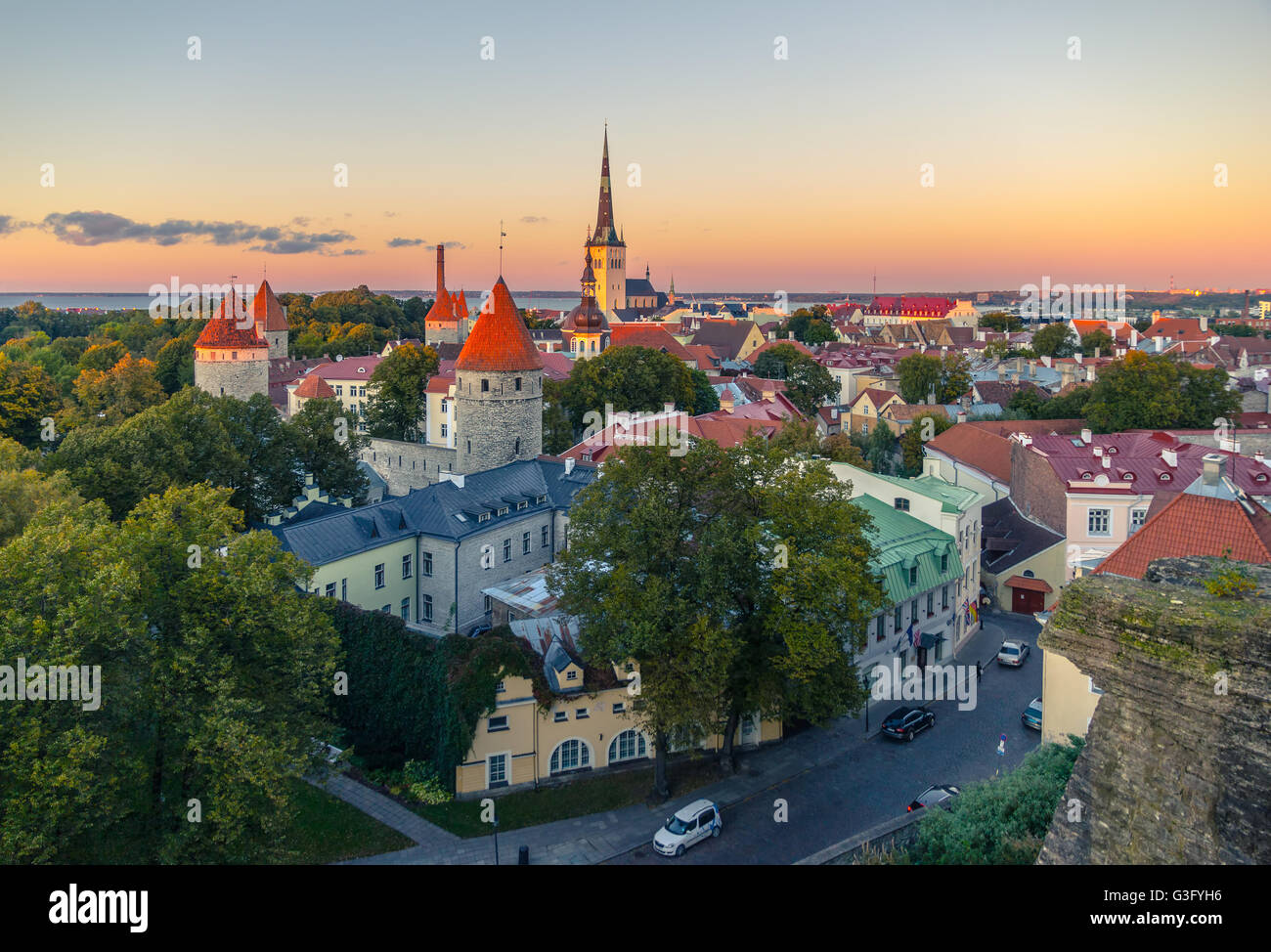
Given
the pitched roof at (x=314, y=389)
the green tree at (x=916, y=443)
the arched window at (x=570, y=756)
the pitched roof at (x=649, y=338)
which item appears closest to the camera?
the arched window at (x=570, y=756)

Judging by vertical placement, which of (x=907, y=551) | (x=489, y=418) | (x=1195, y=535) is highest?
(x=489, y=418)

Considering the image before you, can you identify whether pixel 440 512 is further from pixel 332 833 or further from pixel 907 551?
pixel 907 551

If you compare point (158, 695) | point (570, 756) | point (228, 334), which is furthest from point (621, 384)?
point (158, 695)

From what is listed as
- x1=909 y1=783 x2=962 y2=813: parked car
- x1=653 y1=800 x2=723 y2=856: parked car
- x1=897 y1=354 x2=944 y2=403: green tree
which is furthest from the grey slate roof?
x1=897 y1=354 x2=944 y2=403: green tree

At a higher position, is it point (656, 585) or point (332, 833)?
point (656, 585)

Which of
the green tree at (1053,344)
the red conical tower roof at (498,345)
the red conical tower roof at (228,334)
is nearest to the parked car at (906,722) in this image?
the red conical tower roof at (498,345)

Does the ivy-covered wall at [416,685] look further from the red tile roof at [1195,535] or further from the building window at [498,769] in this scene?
the red tile roof at [1195,535]
